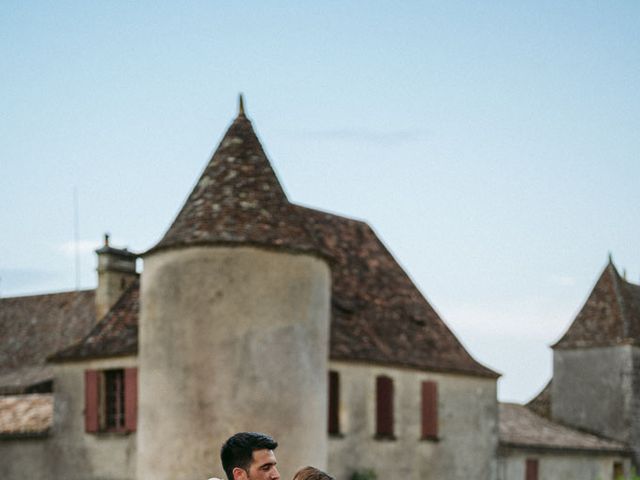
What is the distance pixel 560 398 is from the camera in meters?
39.0

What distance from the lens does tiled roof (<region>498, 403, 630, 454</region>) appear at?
32.1 meters

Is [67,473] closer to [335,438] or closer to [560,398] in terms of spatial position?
[335,438]

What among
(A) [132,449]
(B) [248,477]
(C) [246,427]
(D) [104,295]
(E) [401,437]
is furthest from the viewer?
(D) [104,295]

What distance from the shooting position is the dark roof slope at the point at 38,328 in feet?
114

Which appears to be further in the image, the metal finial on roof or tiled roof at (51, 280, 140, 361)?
tiled roof at (51, 280, 140, 361)

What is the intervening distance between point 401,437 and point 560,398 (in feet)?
44.0

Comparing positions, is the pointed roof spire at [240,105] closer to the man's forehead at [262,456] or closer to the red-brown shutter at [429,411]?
the red-brown shutter at [429,411]

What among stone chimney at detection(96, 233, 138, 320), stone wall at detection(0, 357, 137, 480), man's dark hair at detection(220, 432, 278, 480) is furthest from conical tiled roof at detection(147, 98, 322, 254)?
man's dark hair at detection(220, 432, 278, 480)

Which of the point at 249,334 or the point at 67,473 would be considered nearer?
the point at 249,334

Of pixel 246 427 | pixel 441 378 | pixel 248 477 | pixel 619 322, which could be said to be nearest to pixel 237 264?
pixel 246 427

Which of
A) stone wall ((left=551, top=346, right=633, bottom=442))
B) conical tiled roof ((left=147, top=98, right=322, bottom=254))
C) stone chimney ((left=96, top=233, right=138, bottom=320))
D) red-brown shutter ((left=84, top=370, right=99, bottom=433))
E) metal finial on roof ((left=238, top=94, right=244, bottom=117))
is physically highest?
metal finial on roof ((left=238, top=94, right=244, bottom=117))

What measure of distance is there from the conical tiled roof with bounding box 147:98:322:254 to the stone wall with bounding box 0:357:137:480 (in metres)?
3.48

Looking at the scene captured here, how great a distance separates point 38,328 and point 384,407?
14.3m

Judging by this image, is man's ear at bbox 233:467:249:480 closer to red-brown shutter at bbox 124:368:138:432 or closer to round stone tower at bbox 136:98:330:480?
round stone tower at bbox 136:98:330:480
